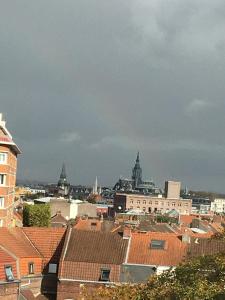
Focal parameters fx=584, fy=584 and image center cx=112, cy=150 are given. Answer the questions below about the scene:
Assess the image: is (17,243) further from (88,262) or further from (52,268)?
(88,262)

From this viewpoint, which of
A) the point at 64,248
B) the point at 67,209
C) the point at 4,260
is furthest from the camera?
the point at 67,209

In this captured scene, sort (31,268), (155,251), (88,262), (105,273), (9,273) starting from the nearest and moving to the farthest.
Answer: (9,273)
(105,273)
(88,262)
(31,268)
(155,251)

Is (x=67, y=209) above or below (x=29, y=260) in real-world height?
above

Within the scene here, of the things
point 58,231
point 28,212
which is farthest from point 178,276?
point 28,212

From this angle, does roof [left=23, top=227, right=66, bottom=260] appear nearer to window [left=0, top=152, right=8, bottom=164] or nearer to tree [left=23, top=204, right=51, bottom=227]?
window [left=0, top=152, right=8, bottom=164]

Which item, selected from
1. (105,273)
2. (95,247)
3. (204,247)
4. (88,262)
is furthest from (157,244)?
(88,262)

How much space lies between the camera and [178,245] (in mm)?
55250

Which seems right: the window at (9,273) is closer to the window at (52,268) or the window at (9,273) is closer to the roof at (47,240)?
the window at (52,268)

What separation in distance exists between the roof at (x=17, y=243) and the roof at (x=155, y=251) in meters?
9.06

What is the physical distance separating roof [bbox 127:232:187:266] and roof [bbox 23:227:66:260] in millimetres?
6796

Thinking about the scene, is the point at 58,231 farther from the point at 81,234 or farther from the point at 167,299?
the point at 167,299

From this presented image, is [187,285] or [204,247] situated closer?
[187,285]

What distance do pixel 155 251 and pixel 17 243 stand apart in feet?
41.9

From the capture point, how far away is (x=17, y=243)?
53500 millimetres
